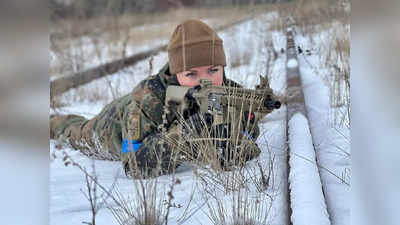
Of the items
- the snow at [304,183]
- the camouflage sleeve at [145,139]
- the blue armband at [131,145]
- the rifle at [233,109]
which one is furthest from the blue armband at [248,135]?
the blue armband at [131,145]

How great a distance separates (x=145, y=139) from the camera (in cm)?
177

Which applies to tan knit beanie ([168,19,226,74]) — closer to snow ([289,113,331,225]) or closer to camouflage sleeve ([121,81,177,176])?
camouflage sleeve ([121,81,177,176])

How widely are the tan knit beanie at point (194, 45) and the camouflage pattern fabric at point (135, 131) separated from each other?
0.08m

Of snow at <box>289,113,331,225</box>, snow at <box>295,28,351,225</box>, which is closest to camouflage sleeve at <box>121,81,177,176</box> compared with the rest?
snow at <box>289,113,331,225</box>

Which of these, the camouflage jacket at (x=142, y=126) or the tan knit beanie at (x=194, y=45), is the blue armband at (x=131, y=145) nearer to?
the camouflage jacket at (x=142, y=126)

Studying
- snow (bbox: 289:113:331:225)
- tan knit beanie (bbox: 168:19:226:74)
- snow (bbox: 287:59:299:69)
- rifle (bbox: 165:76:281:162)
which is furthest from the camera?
snow (bbox: 287:59:299:69)

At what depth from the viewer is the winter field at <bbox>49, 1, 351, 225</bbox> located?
1542mm

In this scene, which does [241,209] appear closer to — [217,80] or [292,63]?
[217,80]

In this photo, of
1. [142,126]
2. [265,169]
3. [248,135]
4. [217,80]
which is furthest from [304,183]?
[142,126]

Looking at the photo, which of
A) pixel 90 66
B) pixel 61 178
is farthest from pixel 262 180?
pixel 90 66

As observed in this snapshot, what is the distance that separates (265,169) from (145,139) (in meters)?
0.42

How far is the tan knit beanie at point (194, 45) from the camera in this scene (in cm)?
179

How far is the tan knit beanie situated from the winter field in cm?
8
